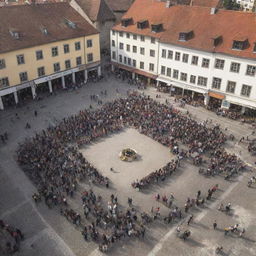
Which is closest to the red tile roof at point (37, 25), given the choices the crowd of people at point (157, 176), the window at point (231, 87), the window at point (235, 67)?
the window at point (235, 67)

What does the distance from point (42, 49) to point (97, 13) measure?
25612 mm

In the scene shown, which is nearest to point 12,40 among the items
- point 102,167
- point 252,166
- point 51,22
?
point 51,22

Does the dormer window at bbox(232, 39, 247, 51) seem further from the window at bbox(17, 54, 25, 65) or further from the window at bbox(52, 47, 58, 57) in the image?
the window at bbox(17, 54, 25, 65)

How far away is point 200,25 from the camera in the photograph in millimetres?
48375

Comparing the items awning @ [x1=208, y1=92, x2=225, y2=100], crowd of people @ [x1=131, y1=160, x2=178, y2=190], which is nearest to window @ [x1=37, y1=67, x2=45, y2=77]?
crowd of people @ [x1=131, y1=160, x2=178, y2=190]

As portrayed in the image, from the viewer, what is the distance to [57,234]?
87.2 ft

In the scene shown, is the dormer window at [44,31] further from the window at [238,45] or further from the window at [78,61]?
the window at [238,45]

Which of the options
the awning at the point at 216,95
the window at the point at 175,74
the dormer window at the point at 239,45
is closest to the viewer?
the dormer window at the point at 239,45

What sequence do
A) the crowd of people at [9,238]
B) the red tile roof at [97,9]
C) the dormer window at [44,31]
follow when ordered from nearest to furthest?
the crowd of people at [9,238] → the dormer window at [44,31] → the red tile roof at [97,9]

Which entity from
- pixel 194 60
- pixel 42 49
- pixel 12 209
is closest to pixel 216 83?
pixel 194 60

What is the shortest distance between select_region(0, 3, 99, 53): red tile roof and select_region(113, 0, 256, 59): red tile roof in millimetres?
10083

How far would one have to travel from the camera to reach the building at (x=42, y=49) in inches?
1804

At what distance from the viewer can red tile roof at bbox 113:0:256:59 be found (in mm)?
43562

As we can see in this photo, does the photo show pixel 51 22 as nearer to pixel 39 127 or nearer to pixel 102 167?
pixel 39 127
